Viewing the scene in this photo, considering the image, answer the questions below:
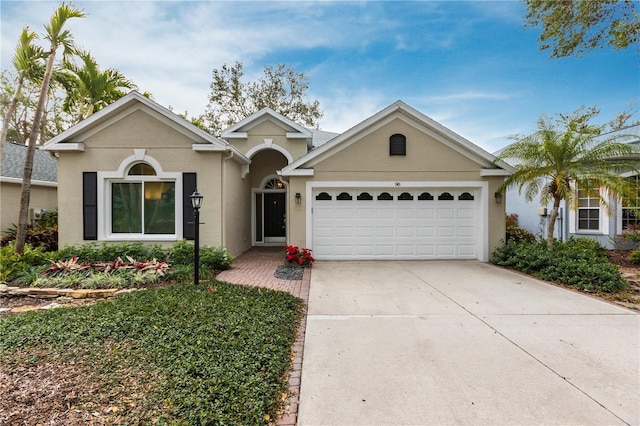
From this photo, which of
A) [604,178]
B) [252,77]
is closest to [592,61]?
[604,178]

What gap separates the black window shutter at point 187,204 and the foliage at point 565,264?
9.01 meters

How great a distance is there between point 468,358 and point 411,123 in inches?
296

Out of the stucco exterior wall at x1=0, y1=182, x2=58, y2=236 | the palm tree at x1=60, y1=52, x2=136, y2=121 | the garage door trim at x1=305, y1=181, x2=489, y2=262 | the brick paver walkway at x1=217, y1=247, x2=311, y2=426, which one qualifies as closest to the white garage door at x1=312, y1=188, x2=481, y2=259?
the garage door trim at x1=305, y1=181, x2=489, y2=262

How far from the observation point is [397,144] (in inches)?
372

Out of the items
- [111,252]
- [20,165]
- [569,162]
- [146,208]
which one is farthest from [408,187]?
[20,165]

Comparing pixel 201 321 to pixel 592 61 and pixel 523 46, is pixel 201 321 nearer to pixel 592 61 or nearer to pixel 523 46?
pixel 523 46

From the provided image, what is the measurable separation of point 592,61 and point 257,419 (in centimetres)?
1636

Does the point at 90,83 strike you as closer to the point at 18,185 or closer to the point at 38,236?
the point at 18,185

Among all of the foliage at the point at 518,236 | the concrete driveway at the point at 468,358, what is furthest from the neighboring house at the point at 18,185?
the foliage at the point at 518,236

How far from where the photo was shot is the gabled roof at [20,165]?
1103cm

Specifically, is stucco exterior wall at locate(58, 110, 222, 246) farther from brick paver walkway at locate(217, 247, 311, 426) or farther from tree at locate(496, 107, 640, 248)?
tree at locate(496, 107, 640, 248)

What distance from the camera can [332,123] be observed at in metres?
24.0

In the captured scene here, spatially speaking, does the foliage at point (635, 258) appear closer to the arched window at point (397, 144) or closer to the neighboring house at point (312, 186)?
the neighboring house at point (312, 186)

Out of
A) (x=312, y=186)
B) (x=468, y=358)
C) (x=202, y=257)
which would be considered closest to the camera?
(x=468, y=358)
